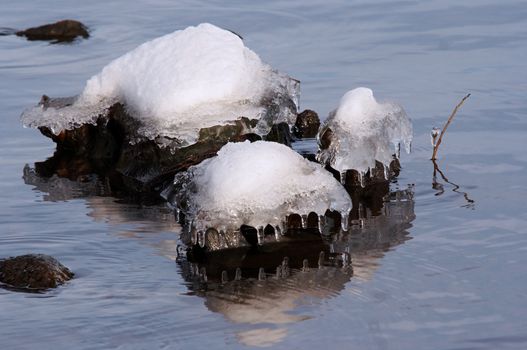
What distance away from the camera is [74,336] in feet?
19.8

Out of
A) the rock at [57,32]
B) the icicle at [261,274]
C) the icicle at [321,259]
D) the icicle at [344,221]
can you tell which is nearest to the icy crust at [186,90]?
the icicle at [344,221]

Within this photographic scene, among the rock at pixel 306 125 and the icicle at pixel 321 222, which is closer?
the icicle at pixel 321 222

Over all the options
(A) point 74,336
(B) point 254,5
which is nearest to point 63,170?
(A) point 74,336

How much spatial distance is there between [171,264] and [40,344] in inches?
54.5

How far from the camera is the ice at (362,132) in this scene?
27.9ft

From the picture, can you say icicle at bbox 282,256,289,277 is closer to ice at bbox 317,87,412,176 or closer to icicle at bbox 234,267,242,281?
icicle at bbox 234,267,242,281

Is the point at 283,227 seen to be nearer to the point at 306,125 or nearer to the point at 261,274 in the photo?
the point at 261,274

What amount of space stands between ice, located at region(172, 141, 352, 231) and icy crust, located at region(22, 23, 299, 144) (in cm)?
111

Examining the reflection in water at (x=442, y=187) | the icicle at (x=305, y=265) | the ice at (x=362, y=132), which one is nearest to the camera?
the icicle at (x=305, y=265)

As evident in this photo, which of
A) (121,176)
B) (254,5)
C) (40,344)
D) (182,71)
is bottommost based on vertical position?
(40,344)

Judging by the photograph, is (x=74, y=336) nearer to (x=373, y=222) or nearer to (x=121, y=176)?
(x=373, y=222)

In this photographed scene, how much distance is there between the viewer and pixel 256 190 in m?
7.39

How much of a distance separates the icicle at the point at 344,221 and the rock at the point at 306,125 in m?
1.91

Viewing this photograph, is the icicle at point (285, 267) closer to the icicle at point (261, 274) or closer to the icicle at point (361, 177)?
the icicle at point (261, 274)
